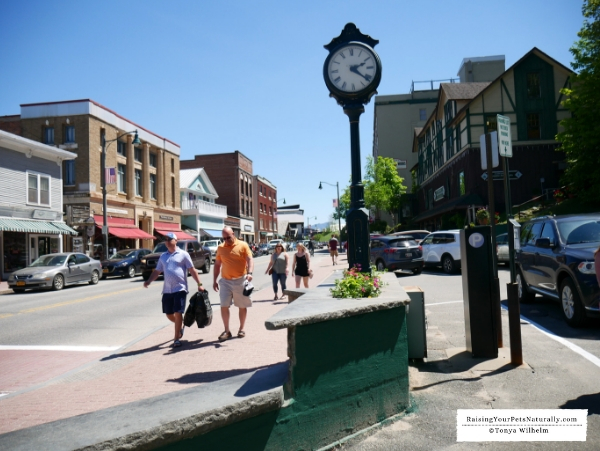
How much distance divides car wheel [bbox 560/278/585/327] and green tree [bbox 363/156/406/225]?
47.6 meters

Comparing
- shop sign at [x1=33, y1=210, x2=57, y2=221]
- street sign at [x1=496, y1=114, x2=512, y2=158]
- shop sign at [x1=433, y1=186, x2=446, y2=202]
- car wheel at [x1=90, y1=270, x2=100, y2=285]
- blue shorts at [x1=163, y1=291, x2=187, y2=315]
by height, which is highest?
shop sign at [x1=433, y1=186, x2=446, y2=202]

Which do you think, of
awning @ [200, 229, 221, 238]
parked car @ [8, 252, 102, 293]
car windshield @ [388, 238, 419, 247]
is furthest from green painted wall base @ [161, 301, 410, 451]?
awning @ [200, 229, 221, 238]

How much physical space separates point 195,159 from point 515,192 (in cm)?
5180

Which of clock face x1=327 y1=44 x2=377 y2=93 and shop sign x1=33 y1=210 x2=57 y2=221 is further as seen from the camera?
shop sign x1=33 y1=210 x2=57 y2=221

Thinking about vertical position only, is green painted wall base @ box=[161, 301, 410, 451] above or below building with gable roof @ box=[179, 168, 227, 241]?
below

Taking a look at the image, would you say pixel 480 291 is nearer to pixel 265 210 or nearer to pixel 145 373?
pixel 145 373

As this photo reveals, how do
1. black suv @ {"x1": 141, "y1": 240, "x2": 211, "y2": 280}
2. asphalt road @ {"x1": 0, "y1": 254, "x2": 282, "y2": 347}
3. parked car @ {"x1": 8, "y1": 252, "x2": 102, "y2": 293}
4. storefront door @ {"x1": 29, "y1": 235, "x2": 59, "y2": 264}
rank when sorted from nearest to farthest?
1. asphalt road @ {"x1": 0, "y1": 254, "x2": 282, "y2": 347}
2. parked car @ {"x1": 8, "y1": 252, "x2": 102, "y2": 293}
3. black suv @ {"x1": 141, "y1": 240, "x2": 211, "y2": 280}
4. storefront door @ {"x1": 29, "y1": 235, "x2": 59, "y2": 264}

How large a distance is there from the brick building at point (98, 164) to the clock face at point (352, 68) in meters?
27.5

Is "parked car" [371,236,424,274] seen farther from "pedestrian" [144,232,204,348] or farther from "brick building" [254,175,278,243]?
"brick building" [254,175,278,243]

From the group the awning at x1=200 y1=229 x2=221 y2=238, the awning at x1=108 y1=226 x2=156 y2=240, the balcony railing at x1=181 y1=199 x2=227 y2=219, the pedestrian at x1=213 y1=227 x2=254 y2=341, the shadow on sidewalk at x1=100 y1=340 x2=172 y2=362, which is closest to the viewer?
the shadow on sidewalk at x1=100 y1=340 x2=172 y2=362

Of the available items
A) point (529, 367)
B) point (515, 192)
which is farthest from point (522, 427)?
point (515, 192)

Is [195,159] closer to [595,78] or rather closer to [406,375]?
[595,78]

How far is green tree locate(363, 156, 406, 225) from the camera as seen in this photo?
55688mm

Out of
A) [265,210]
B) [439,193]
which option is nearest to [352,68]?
[439,193]
